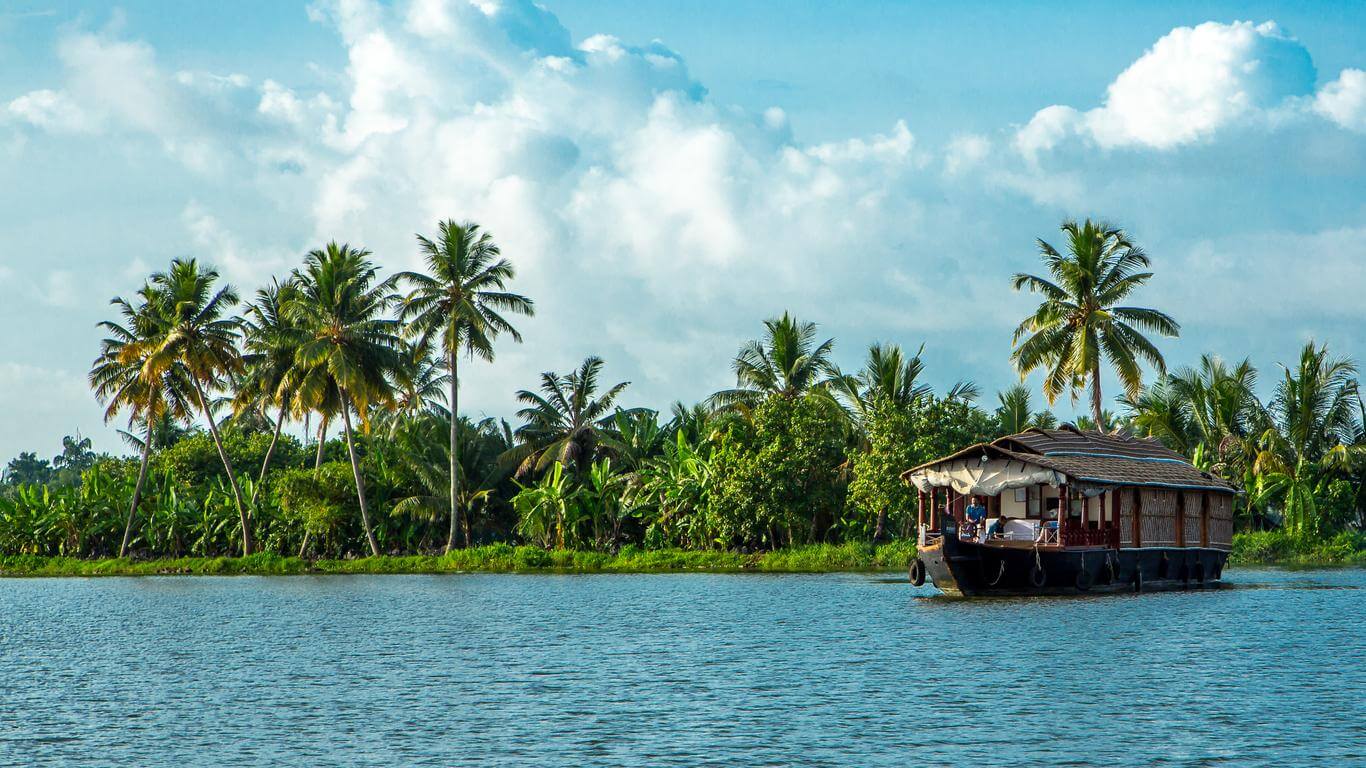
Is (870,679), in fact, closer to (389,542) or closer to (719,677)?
(719,677)

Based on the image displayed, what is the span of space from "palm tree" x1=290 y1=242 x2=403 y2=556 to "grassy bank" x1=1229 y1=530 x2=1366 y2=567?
33.8m

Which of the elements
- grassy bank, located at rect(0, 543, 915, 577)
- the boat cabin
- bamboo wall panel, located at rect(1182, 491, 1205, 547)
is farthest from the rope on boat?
grassy bank, located at rect(0, 543, 915, 577)

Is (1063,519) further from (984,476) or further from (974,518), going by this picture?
(974,518)

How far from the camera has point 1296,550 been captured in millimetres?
53719

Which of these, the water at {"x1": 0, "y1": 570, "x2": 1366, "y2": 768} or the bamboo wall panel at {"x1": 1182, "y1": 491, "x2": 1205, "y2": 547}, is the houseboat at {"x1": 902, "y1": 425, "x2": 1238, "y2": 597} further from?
the water at {"x1": 0, "y1": 570, "x2": 1366, "y2": 768}

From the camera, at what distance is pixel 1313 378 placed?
180 ft

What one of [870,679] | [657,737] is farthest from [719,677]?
[657,737]

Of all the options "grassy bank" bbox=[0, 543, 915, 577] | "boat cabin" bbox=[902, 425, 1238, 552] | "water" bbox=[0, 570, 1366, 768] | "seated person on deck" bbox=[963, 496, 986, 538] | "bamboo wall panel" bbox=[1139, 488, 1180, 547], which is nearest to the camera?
"water" bbox=[0, 570, 1366, 768]

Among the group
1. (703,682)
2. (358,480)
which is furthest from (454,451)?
(703,682)

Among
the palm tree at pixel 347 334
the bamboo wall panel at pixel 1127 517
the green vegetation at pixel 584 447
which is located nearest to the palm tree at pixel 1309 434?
the green vegetation at pixel 584 447

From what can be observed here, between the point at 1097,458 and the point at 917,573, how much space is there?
5.97m

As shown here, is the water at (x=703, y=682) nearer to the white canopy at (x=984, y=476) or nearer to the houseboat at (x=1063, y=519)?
the houseboat at (x=1063, y=519)

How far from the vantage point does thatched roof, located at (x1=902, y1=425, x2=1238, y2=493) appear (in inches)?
1439

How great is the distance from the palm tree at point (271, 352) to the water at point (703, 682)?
67.7ft
